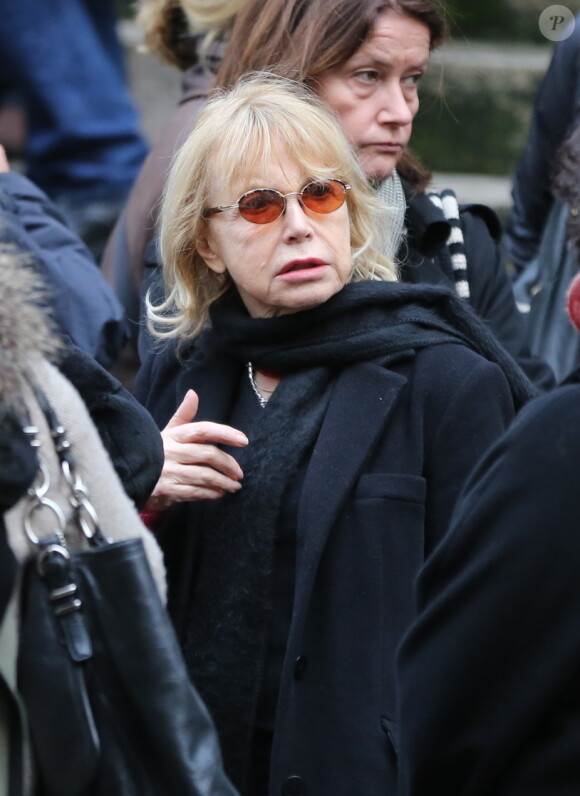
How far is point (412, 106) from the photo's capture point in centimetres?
301

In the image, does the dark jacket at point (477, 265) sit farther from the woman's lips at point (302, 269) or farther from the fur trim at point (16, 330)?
the fur trim at point (16, 330)

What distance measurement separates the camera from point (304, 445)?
248cm

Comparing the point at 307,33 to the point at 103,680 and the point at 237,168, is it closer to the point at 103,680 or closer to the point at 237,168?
the point at 237,168

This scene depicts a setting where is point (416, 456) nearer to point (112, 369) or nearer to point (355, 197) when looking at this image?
point (355, 197)

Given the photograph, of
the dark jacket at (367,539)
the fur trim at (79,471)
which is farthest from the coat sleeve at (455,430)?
the fur trim at (79,471)

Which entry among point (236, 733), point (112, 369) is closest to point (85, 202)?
point (112, 369)

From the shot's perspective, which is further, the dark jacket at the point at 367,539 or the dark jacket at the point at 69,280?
the dark jacket at the point at 69,280

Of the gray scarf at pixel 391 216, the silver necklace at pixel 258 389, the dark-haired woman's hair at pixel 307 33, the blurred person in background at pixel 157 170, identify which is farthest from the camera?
the blurred person in background at pixel 157 170

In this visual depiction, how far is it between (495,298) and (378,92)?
516 millimetres

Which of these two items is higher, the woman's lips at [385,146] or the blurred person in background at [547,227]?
the woman's lips at [385,146]

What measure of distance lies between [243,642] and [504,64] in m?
5.94

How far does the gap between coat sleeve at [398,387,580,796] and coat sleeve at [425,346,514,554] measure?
0.64 m

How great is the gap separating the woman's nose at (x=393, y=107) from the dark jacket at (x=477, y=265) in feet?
0.57

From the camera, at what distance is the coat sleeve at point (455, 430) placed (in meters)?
2.44
